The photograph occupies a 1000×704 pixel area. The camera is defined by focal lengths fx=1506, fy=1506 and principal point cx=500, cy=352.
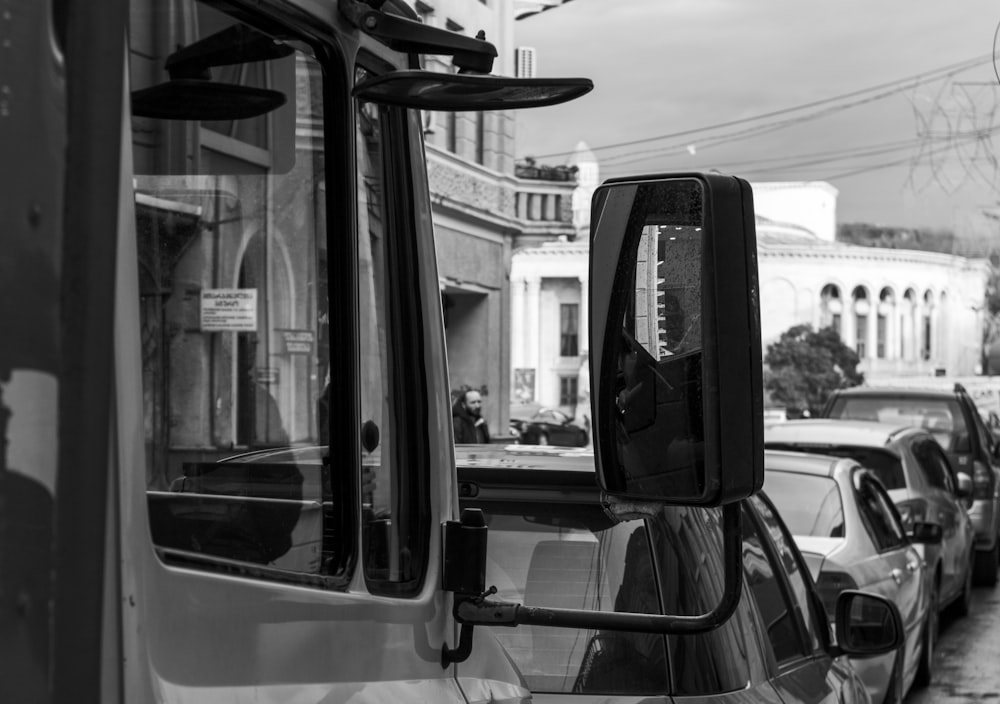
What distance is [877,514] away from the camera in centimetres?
905

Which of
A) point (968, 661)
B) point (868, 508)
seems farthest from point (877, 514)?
point (968, 661)

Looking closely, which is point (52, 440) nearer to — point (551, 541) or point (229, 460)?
point (229, 460)

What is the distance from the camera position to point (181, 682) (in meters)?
1.63

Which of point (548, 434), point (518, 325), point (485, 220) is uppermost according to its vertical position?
point (485, 220)

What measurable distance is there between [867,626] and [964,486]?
35.0 ft

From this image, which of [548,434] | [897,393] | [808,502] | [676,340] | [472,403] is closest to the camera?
[676,340]

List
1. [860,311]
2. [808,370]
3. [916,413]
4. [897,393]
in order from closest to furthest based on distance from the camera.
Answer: [897,393]
[916,413]
[808,370]
[860,311]

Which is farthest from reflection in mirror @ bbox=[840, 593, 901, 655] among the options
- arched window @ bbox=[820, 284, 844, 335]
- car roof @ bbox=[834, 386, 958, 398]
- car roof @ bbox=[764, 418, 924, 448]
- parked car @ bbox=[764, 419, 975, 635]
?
arched window @ bbox=[820, 284, 844, 335]

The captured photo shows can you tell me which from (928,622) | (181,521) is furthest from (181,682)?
(928,622)

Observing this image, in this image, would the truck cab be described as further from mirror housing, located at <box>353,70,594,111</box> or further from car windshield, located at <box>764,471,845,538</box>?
car windshield, located at <box>764,471,845,538</box>

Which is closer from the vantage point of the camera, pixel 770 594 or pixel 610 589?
pixel 610 589

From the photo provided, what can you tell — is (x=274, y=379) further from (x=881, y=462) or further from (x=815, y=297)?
(x=815, y=297)

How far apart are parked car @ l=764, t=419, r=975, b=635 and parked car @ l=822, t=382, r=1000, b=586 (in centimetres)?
305

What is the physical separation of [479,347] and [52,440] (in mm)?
28959
